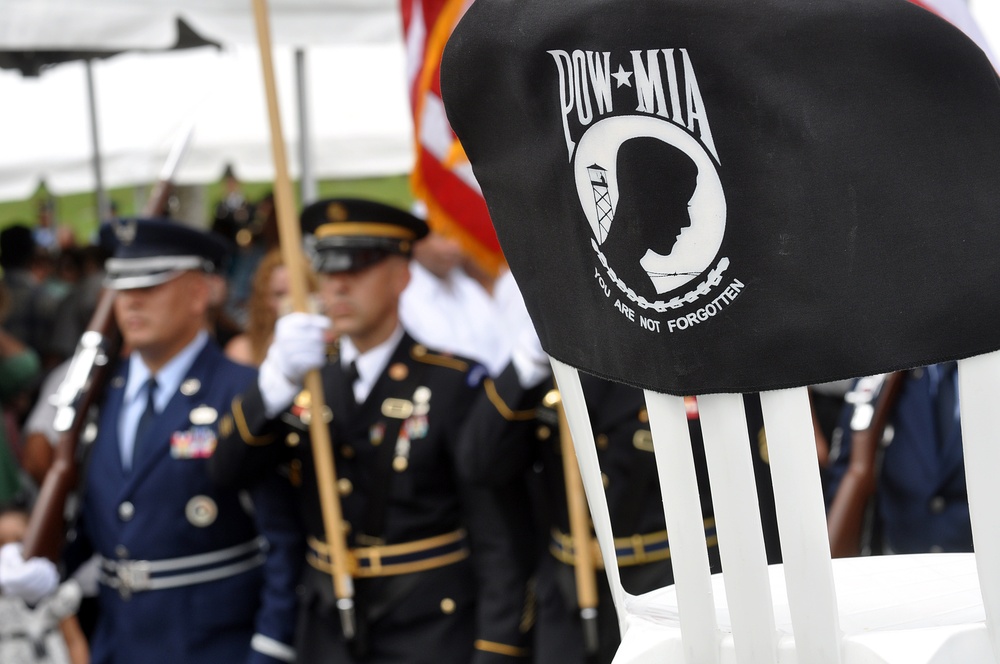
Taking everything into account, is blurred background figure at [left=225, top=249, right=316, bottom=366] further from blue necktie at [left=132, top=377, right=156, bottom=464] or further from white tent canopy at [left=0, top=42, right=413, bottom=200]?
white tent canopy at [left=0, top=42, right=413, bottom=200]

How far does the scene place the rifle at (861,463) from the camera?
3.46 meters

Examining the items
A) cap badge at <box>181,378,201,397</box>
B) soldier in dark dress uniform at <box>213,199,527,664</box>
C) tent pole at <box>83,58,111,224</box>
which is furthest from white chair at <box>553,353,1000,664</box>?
tent pole at <box>83,58,111,224</box>

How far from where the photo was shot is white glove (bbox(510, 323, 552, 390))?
3.33 meters

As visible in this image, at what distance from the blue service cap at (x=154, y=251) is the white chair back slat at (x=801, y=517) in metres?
3.33

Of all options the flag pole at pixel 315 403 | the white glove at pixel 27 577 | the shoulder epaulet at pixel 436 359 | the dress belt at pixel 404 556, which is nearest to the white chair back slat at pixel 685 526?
the flag pole at pixel 315 403

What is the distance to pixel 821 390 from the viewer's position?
474 cm

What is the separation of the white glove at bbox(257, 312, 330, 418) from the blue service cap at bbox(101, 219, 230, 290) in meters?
0.67

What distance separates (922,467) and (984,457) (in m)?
2.81

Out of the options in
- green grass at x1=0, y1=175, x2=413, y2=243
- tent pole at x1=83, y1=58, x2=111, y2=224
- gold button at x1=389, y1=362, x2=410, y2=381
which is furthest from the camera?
green grass at x1=0, y1=175, x2=413, y2=243

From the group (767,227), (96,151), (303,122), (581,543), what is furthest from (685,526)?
(96,151)

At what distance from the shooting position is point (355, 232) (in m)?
3.84

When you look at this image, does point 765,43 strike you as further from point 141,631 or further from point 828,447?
point 828,447

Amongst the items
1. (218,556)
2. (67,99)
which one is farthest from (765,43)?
(67,99)

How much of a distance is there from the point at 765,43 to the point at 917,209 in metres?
0.17
